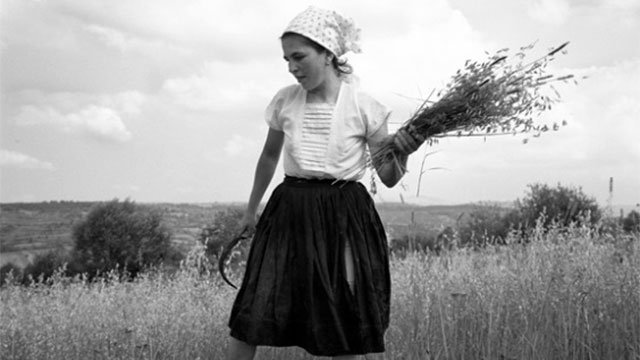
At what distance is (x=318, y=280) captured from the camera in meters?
2.86

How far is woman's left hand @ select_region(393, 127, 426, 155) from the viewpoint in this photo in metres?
2.82

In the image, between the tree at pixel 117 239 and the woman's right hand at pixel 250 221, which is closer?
the woman's right hand at pixel 250 221

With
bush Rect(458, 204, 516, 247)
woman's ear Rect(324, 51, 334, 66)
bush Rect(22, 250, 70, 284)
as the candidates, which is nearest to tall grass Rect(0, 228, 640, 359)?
woman's ear Rect(324, 51, 334, 66)

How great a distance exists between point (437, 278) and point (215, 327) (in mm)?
1513

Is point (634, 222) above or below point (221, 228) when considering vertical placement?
above

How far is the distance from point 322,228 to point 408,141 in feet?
1.63

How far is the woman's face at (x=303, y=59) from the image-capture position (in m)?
2.89

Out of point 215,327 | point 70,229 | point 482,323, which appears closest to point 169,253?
point 70,229

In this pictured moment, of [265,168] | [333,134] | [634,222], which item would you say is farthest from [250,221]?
[634,222]

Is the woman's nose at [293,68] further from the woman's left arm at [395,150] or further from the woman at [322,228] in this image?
the woman's left arm at [395,150]

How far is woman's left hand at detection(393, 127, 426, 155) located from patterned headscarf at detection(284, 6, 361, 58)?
1.48 feet

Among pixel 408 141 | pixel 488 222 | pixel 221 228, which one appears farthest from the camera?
pixel 488 222

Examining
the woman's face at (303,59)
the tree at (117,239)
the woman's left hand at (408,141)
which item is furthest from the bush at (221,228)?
the woman's left hand at (408,141)

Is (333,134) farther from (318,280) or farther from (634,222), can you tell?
(634,222)
